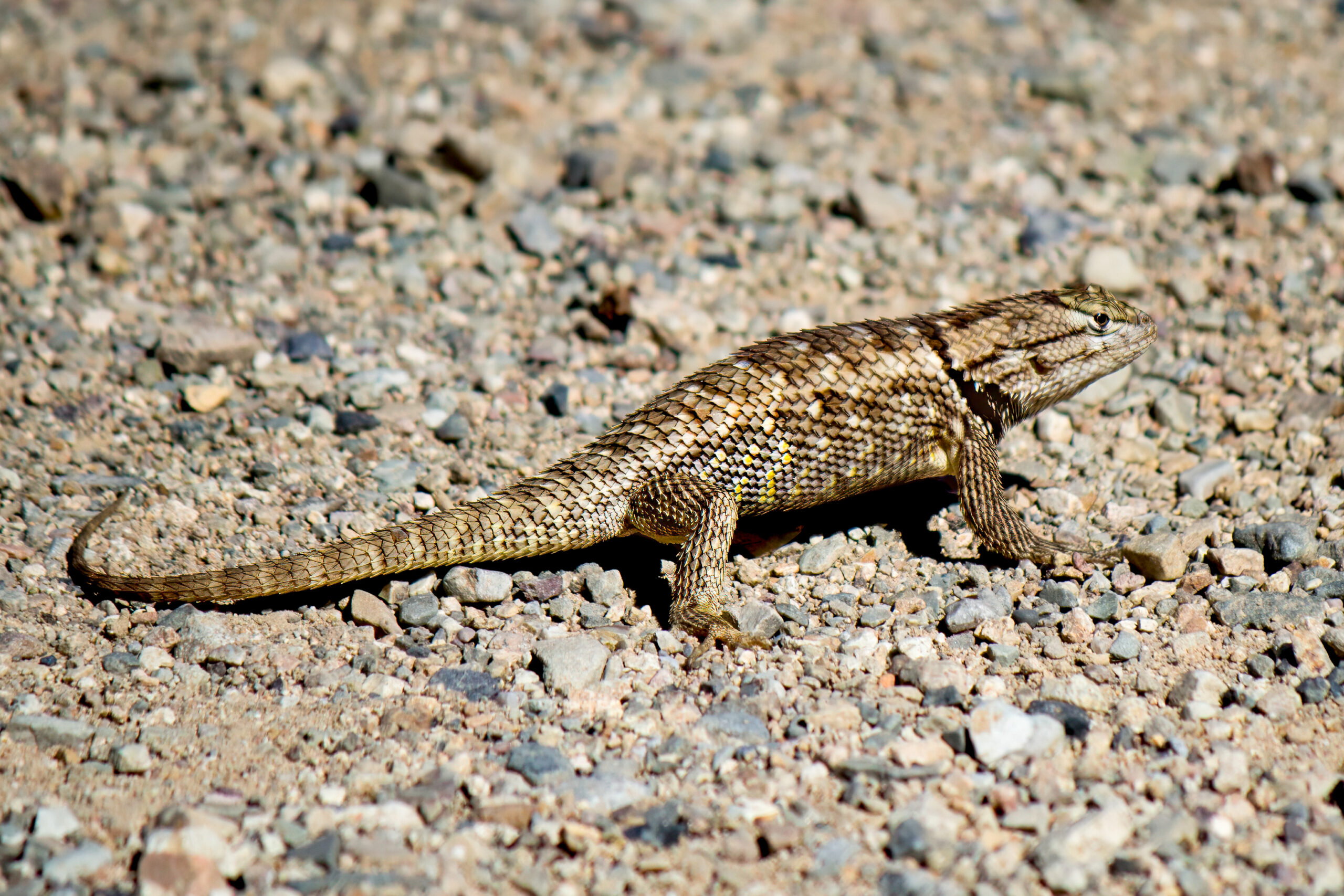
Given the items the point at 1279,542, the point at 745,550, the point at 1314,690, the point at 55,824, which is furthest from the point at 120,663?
the point at 1279,542

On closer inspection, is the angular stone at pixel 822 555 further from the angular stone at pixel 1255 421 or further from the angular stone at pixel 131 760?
the angular stone at pixel 131 760

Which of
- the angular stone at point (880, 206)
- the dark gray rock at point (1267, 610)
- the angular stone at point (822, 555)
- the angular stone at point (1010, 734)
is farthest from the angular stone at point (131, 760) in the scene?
the angular stone at point (880, 206)

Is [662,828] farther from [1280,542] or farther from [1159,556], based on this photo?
[1280,542]

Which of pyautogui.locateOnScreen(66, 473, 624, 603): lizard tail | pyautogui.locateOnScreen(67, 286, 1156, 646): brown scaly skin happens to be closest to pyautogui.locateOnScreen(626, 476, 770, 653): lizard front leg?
pyautogui.locateOnScreen(67, 286, 1156, 646): brown scaly skin

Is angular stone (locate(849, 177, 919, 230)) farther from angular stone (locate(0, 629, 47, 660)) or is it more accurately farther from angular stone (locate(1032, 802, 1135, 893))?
angular stone (locate(0, 629, 47, 660))

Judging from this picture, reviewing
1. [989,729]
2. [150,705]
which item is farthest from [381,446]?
[989,729]

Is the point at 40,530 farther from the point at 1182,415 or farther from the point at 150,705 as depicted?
the point at 1182,415
